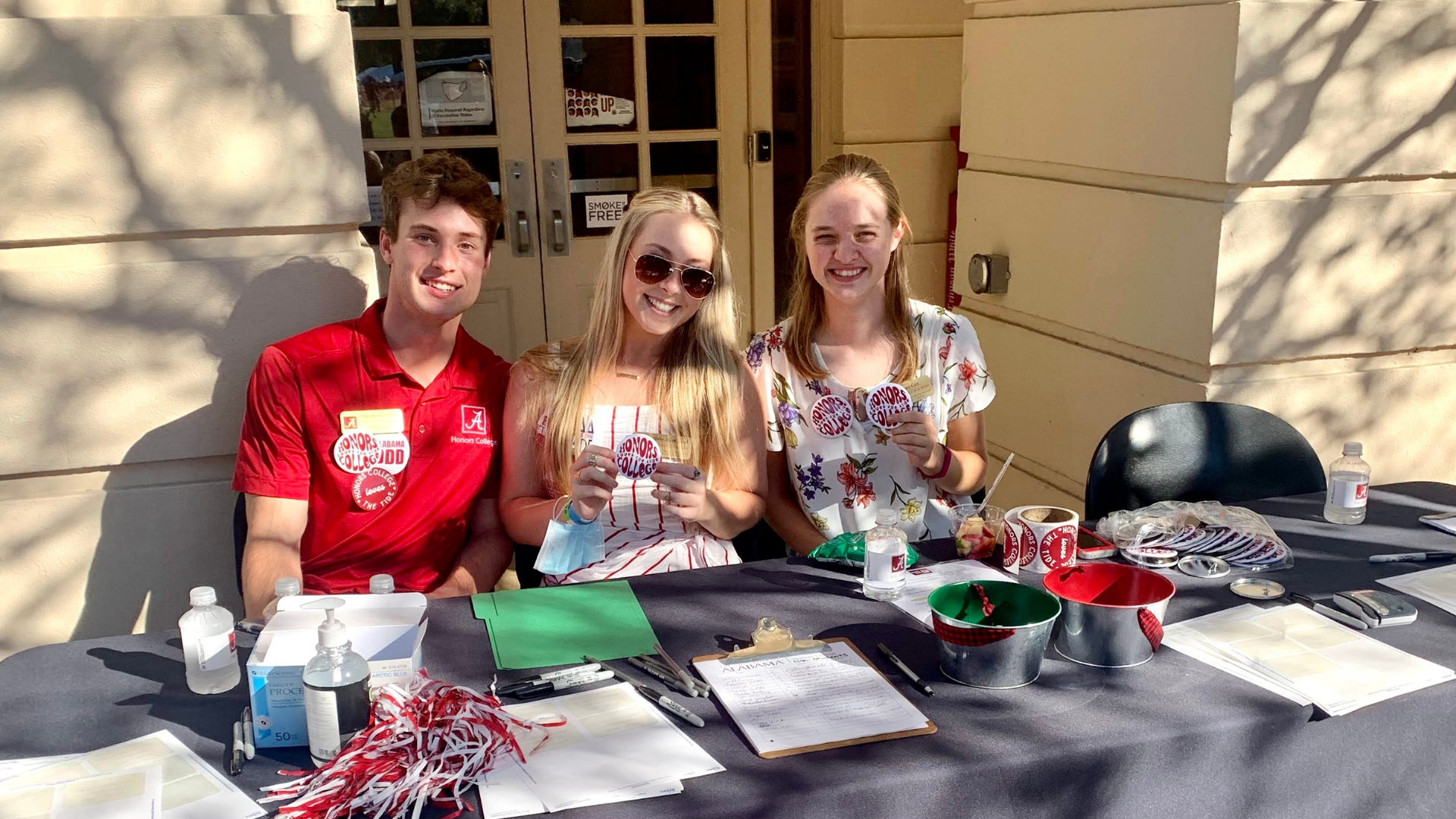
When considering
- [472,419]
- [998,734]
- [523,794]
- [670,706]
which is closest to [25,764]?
[523,794]

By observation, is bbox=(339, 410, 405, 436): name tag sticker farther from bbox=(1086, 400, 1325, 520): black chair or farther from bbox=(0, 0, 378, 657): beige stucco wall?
bbox=(1086, 400, 1325, 520): black chair

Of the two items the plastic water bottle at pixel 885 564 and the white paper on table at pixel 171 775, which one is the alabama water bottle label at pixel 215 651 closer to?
the white paper on table at pixel 171 775

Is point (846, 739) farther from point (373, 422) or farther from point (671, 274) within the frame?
point (373, 422)

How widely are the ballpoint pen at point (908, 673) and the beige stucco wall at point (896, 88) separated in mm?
3661

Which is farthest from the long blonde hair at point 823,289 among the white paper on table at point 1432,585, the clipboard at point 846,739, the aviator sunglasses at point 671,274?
the clipboard at point 846,739

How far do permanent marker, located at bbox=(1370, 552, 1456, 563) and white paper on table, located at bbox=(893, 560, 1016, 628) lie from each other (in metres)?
0.73

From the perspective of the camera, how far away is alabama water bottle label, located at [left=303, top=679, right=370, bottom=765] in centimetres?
153

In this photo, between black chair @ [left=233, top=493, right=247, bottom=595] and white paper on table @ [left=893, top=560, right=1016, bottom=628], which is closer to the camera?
white paper on table @ [left=893, top=560, right=1016, bottom=628]

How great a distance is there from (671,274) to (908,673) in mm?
1134

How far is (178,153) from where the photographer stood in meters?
2.61

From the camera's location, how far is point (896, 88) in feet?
17.1

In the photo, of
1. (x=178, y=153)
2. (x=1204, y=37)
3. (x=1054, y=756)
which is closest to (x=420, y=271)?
(x=178, y=153)

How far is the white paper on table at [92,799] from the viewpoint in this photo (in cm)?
145

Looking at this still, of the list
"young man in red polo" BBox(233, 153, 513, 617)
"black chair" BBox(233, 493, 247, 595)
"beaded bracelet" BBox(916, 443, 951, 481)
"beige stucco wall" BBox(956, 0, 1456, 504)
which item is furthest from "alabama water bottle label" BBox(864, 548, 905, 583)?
"beige stucco wall" BBox(956, 0, 1456, 504)
